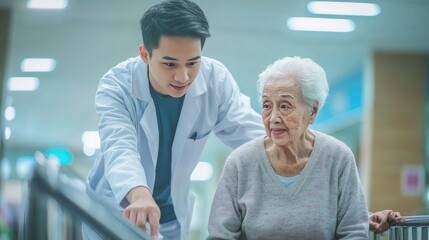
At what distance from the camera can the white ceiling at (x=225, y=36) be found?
766cm

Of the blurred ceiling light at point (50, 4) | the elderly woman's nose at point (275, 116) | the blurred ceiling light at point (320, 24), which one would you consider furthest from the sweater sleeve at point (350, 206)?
the blurred ceiling light at point (320, 24)

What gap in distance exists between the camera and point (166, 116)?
226 cm

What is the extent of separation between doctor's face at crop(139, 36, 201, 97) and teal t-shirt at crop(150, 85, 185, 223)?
0.31 feet

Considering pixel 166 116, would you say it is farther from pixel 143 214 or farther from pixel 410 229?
pixel 410 229

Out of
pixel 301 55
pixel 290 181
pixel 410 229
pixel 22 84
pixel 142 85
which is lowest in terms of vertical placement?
pixel 410 229

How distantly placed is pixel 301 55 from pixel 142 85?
750cm

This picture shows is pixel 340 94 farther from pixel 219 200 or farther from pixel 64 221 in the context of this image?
pixel 64 221

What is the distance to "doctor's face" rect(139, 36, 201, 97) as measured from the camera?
2.07 meters

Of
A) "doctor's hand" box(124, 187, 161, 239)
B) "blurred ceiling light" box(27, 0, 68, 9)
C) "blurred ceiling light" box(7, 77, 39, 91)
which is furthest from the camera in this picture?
"blurred ceiling light" box(7, 77, 39, 91)

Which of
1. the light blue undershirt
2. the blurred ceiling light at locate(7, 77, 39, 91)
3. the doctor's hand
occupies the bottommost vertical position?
the doctor's hand

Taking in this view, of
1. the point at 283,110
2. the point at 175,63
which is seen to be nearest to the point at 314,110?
the point at 283,110

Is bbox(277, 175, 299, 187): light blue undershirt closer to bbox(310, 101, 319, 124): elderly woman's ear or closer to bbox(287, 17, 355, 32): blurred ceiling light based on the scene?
bbox(310, 101, 319, 124): elderly woman's ear

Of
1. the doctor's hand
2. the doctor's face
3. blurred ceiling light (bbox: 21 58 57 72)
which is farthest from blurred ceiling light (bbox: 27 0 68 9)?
the doctor's hand

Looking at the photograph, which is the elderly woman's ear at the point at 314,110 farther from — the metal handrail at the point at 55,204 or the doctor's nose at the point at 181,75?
the metal handrail at the point at 55,204
